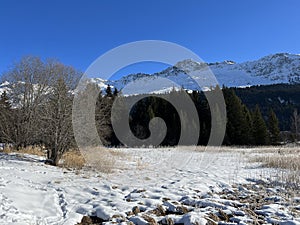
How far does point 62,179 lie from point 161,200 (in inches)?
130

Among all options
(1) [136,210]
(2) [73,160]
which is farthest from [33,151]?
(1) [136,210]

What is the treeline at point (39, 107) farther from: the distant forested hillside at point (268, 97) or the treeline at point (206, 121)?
the distant forested hillside at point (268, 97)

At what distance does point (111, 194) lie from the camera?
5.94 metres

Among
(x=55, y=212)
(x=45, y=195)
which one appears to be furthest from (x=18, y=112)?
(x=55, y=212)

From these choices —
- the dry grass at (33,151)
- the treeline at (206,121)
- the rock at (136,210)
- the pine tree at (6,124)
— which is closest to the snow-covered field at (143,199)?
the rock at (136,210)

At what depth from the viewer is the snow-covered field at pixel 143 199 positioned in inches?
173

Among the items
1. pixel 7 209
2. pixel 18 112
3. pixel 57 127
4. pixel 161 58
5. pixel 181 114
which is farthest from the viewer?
pixel 181 114

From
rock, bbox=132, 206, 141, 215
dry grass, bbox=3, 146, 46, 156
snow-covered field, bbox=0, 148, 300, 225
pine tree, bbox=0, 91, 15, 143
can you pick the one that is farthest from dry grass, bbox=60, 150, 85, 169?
rock, bbox=132, 206, 141, 215

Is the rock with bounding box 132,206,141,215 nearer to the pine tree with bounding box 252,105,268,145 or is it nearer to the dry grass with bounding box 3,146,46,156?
the dry grass with bounding box 3,146,46,156

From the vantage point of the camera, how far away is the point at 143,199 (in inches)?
219

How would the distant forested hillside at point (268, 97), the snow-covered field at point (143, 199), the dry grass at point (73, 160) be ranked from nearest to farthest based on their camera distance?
1. the snow-covered field at point (143, 199)
2. the dry grass at point (73, 160)
3. the distant forested hillside at point (268, 97)

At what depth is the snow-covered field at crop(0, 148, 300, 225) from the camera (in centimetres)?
439

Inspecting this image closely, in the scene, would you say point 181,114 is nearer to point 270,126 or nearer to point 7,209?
point 270,126

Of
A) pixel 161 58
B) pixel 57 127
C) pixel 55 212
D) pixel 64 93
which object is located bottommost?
pixel 55 212
